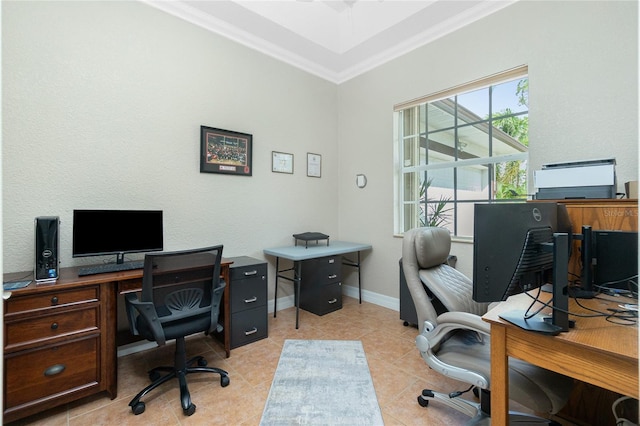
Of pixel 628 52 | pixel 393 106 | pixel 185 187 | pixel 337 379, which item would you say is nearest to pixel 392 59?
pixel 393 106

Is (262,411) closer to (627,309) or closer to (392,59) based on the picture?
(627,309)

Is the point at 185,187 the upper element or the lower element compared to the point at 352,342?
upper

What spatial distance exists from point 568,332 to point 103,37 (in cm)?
357

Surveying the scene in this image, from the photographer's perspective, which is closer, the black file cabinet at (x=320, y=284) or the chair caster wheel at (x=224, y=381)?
the chair caster wheel at (x=224, y=381)

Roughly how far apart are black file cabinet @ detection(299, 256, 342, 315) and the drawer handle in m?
2.10

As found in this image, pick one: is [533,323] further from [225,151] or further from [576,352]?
[225,151]

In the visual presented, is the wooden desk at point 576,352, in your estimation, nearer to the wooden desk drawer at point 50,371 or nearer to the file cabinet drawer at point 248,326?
the file cabinet drawer at point 248,326

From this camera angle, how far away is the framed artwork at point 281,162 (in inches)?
141

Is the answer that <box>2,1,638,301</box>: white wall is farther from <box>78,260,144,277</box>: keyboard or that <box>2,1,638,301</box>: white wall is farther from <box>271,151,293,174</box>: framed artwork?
<box>78,260,144,277</box>: keyboard

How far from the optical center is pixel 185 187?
9.68ft

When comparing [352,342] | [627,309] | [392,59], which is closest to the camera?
[627,309]

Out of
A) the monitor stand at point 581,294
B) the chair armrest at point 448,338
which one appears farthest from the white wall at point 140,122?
the monitor stand at point 581,294

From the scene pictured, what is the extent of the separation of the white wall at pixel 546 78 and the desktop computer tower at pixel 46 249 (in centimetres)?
302

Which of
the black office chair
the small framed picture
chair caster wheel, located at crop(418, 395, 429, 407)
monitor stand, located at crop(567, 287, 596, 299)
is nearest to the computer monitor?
monitor stand, located at crop(567, 287, 596, 299)
